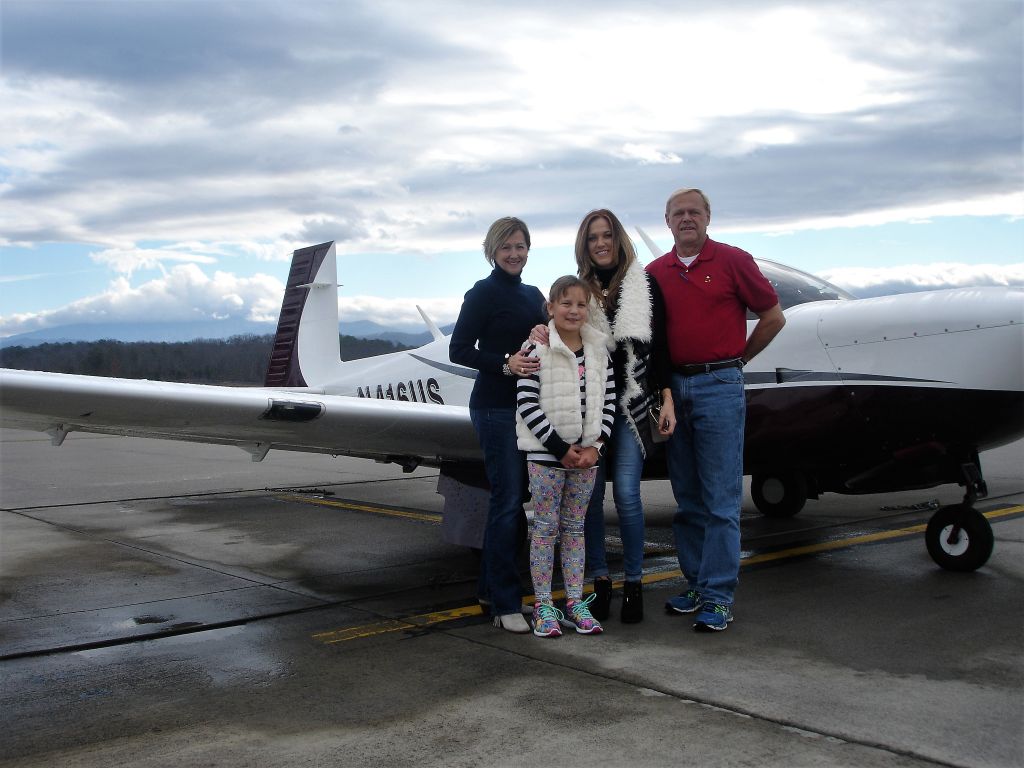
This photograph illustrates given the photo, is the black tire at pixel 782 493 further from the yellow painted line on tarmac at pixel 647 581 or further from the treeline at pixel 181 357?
the treeline at pixel 181 357

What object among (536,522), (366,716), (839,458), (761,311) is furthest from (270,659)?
(839,458)

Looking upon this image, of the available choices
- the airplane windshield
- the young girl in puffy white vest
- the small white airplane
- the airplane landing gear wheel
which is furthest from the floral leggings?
the airplane landing gear wheel

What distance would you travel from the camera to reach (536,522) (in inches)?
147

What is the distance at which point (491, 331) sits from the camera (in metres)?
3.85

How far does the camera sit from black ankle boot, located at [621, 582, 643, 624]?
387cm

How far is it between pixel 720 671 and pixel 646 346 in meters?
1.30

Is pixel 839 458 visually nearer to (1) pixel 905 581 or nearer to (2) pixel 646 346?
(1) pixel 905 581

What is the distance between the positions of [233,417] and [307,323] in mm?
6066

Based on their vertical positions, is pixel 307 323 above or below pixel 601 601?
above

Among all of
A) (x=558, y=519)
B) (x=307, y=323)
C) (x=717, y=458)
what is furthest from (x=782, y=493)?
(x=307, y=323)

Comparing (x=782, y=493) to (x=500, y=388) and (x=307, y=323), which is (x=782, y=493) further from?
(x=307, y=323)

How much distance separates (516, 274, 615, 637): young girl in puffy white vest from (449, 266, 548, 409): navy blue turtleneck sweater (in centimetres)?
Answer: 14

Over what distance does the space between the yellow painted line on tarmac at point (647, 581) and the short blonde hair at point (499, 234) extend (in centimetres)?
156

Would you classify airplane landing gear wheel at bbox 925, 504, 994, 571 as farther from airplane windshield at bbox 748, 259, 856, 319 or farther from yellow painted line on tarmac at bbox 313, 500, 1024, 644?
airplane windshield at bbox 748, 259, 856, 319
